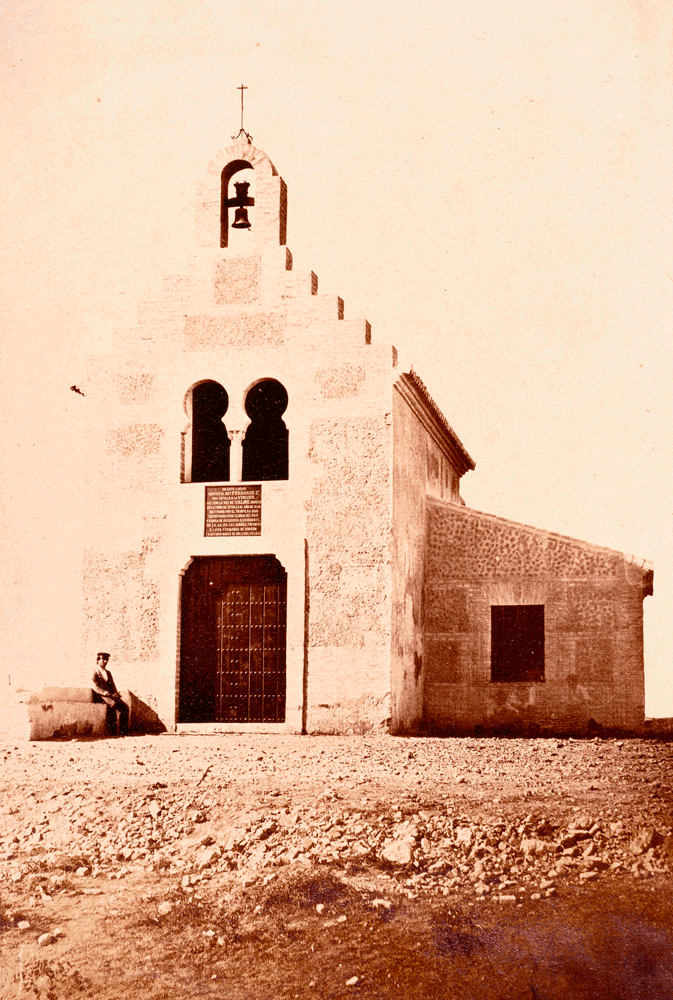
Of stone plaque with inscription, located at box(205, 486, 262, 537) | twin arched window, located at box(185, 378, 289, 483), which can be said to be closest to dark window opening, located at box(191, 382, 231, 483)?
twin arched window, located at box(185, 378, 289, 483)

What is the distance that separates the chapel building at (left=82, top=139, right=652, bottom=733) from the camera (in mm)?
Answer: 13586

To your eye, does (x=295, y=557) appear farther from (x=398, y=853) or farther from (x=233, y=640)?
(x=398, y=853)

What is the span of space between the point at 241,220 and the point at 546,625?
25.0 ft

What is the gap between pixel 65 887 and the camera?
6750 millimetres

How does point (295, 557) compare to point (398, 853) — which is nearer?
point (398, 853)

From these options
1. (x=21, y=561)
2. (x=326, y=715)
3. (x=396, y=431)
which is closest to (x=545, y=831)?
(x=326, y=715)

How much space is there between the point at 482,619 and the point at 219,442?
15.9 feet

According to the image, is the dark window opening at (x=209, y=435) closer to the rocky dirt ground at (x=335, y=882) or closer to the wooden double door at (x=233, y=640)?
the wooden double door at (x=233, y=640)

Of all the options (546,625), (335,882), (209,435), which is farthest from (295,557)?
(335,882)

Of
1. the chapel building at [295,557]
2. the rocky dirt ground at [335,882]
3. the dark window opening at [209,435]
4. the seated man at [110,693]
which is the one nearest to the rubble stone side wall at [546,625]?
the chapel building at [295,557]

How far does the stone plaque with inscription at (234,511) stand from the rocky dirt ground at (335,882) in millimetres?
4715

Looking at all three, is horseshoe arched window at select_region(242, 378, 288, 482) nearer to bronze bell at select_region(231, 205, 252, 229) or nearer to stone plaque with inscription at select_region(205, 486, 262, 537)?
stone plaque with inscription at select_region(205, 486, 262, 537)

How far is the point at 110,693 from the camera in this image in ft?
43.9

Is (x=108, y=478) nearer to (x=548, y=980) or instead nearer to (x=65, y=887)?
(x=65, y=887)
